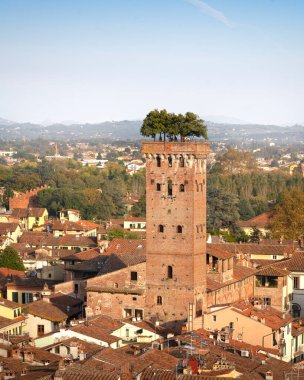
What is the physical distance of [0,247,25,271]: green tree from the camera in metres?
57.1

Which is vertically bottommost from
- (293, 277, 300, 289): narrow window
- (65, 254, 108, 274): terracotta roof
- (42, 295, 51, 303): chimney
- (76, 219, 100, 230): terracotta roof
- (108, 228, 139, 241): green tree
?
(76, 219, 100, 230): terracotta roof

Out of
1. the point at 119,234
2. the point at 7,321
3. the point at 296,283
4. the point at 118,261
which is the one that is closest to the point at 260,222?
the point at 119,234

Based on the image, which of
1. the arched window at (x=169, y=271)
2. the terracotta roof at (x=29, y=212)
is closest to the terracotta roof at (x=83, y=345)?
the arched window at (x=169, y=271)

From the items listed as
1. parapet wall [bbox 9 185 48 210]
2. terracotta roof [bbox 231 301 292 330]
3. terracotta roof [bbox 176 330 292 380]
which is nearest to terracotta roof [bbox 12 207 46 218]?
parapet wall [bbox 9 185 48 210]

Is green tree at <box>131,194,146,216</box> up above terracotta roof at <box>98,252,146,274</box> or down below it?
below

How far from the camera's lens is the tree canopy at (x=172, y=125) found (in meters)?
42.5

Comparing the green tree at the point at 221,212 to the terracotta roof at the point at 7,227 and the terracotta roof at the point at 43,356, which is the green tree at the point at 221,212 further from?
the terracotta roof at the point at 43,356

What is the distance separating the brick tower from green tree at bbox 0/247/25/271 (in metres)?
16.5

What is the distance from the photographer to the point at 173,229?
41500 millimetres

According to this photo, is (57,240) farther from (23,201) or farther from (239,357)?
(239,357)

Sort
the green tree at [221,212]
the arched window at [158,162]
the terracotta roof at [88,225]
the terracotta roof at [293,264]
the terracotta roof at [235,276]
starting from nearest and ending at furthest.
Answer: the arched window at [158,162] < the terracotta roof at [235,276] < the terracotta roof at [293,264] < the green tree at [221,212] < the terracotta roof at [88,225]

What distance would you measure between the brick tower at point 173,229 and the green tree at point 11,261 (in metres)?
16.5

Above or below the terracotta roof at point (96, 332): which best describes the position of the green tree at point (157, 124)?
above

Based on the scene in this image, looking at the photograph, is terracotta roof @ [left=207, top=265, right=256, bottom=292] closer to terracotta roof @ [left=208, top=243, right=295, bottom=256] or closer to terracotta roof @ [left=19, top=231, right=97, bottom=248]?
terracotta roof @ [left=208, top=243, right=295, bottom=256]
